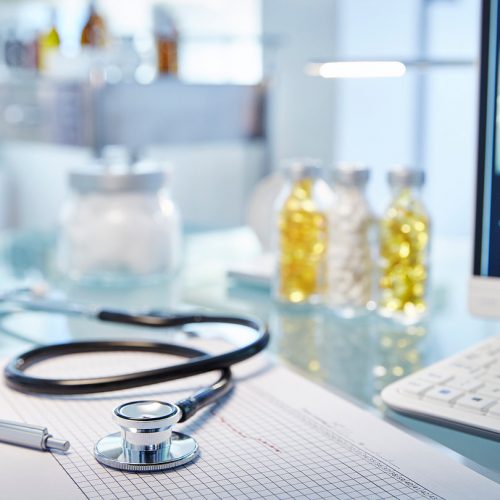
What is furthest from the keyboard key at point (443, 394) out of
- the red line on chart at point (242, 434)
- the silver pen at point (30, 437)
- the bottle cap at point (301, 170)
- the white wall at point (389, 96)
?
the white wall at point (389, 96)

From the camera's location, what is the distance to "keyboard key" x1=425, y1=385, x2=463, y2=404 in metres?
0.68

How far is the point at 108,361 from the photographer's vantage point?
2.70ft

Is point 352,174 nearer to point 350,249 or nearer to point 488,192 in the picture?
point 350,249

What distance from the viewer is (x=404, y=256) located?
1.00 meters

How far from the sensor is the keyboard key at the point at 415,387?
702 mm

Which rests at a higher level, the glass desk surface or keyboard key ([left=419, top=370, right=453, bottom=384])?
keyboard key ([left=419, top=370, right=453, bottom=384])

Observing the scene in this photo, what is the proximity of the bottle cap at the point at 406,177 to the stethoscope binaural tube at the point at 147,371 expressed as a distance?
0.24 metres

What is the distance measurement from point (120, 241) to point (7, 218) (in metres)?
3.13

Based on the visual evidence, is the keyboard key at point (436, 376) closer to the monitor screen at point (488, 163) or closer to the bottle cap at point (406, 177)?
the monitor screen at point (488, 163)

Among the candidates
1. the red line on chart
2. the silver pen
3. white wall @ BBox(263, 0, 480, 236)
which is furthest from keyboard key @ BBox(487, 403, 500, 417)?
white wall @ BBox(263, 0, 480, 236)

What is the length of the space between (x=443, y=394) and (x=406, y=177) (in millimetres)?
340

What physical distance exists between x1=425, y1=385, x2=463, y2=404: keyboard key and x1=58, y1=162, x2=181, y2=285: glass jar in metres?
0.58

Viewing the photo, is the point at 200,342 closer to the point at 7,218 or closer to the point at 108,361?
the point at 108,361

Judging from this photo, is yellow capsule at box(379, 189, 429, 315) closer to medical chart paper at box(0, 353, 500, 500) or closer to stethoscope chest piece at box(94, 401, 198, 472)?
medical chart paper at box(0, 353, 500, 500)
